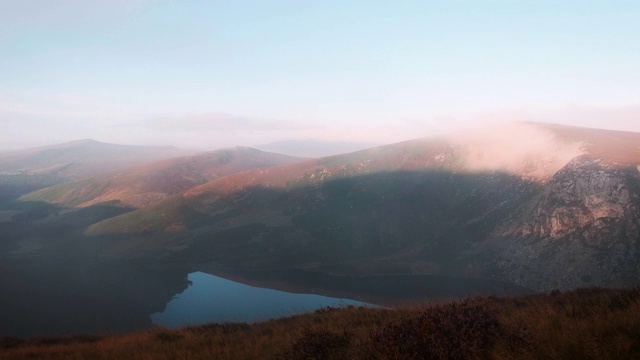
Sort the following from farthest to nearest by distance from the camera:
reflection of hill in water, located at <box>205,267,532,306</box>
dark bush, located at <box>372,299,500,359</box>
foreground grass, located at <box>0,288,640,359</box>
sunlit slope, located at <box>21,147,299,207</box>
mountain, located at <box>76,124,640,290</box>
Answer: sunlit slope, located at <box>21,147,299,207</box> < reflection of hill in water, located at <box>205,267,532,306</box> < mountain, located at <box>76,124,640,290</box> < dark bush, located at <box>372,299,500,359</box> < foreground grass, located at <box>0,288,640,359</box>

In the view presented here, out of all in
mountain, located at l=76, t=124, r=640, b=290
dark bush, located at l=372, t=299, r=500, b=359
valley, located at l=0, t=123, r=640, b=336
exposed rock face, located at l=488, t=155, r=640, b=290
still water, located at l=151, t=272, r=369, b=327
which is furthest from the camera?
mountain, located at l=76, t=124, r=640, b=290

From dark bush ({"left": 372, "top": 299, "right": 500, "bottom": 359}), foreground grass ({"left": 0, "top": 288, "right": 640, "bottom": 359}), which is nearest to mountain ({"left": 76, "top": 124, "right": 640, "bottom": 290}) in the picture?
foreground grass ({"left": 0, "top": 288, "right": 640, "bottom": 359})

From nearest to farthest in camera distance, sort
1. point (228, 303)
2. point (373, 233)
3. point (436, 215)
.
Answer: point (228, 303) → point (436, 215) → point (373, 233)

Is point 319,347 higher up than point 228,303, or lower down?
higher up

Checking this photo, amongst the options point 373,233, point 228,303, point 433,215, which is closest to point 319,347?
point 228,303

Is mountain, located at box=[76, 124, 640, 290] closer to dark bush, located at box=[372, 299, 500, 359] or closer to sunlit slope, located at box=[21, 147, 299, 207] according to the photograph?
sunlit slope, located at box=[21, 147, 299, 207]

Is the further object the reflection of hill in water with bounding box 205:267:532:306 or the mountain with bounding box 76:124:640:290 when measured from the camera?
the reflection of hill in water with bounding box 205:267:532:306

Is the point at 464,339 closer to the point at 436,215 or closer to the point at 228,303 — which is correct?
the point at 228,303
